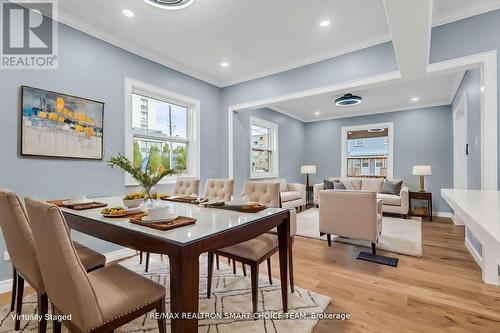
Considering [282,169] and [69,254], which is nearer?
[69,254]

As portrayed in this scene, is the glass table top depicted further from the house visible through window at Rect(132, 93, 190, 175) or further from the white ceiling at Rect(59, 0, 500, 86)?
the white ceiling at Rect(59, 0, 500, 86)

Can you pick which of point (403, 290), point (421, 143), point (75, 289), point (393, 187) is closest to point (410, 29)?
point (403, 290)

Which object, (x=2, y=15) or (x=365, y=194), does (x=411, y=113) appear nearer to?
(x=365, y=194)

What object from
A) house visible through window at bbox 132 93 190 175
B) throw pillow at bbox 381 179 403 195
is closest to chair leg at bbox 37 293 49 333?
house visible through window at bbox 132 93 190 175

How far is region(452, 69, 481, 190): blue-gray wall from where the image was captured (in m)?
2.95

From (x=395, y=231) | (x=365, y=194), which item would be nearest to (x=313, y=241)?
(x=365, y=194)

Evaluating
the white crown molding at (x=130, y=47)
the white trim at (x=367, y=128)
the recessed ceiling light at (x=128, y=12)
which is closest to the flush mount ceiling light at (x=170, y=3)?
the recessed ceiling light at (x=128, y=12)

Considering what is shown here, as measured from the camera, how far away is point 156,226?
1.29 metres

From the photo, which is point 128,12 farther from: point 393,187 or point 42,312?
point 393,187

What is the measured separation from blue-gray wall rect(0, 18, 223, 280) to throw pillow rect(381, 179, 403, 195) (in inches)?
206

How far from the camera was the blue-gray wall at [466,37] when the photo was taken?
7.90 feet

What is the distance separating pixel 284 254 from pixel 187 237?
0.95 meters

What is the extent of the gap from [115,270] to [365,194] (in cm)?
282

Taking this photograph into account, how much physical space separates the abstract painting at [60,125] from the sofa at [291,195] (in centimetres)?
356
